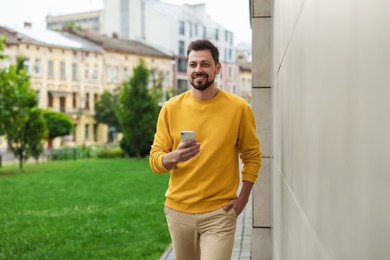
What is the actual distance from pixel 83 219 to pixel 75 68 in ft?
195

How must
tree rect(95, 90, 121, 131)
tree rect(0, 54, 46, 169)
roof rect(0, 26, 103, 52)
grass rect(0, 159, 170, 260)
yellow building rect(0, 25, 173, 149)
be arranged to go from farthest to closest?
1. tree rect(95, 90, 121, 131)
2. yellow building rect(0, 25, 173, 149)
3. roof rect(0, 26, 103, 52)
4. tree rect(0, 54, 46, 169)
5. grass rect(0, 159, 170, 260)

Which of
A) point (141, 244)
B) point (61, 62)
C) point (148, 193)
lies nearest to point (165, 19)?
point (61, 62)

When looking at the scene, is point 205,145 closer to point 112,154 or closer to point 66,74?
point 112,154

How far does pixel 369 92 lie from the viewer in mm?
1155

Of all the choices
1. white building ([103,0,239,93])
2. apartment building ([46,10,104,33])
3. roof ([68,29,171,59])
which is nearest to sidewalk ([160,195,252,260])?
roof ([68,29,171,59])

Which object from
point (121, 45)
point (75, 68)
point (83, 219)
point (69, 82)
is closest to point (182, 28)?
point (121, 45)

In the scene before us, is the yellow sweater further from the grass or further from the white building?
the white building

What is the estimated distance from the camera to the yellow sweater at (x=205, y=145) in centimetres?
392

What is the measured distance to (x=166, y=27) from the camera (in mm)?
86875

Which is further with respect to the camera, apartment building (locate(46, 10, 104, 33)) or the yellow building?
apartment building (locate(46, 10, 104, 33))

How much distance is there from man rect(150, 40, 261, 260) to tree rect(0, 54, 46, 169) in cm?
2929

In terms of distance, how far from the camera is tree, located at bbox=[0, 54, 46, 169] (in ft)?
108

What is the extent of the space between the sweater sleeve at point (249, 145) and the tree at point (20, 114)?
2930 cm

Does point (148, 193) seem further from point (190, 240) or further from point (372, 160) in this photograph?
point (372, 160)
